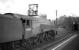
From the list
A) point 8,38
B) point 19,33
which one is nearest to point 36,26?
point 19,33

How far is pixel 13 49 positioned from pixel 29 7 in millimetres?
10368

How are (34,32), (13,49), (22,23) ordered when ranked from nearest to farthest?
(13,49), (22,23), (34,32)

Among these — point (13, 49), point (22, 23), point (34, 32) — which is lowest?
point (13, 49)

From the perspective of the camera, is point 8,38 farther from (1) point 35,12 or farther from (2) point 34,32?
Answer: (1) point 35,12

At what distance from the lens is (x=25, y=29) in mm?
13609

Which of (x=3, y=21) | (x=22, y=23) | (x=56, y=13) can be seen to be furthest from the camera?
(x=56, y=13)

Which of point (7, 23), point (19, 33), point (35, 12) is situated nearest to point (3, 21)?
point (7, 23)

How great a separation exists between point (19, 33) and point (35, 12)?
8565 mm

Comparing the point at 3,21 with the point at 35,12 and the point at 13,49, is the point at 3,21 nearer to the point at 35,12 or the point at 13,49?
the point at 13,49

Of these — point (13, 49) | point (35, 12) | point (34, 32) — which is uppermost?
point (35, 12)

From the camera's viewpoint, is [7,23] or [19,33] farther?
[19,33]

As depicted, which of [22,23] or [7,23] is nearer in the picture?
[7,23]

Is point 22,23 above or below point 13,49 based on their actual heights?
above

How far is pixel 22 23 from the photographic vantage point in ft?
43.6
